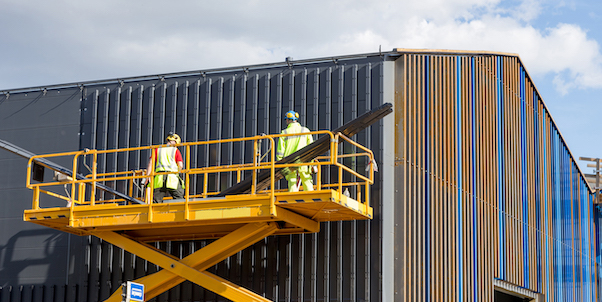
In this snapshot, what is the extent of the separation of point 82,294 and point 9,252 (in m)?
2.58

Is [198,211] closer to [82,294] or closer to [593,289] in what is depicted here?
[82,294]

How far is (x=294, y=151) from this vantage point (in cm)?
1656

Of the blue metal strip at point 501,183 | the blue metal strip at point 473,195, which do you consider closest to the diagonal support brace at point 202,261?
the blue metal strip at point 473,195

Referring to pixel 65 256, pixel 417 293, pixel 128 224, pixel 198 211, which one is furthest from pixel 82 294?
pixel 417 293

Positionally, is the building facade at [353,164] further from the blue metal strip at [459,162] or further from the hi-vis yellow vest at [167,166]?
the hi-vis yellow vest at [167,166]

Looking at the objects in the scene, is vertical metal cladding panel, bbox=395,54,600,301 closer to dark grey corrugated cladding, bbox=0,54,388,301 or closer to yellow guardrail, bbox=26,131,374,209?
dark grey corrugated cladding, bbox=0,54,388,301

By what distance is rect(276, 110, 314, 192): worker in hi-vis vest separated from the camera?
52.7 feet

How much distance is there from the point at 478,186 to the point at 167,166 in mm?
9024

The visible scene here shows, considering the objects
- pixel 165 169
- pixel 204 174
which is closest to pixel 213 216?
pixel 165 169

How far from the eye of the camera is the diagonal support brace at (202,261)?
1617cm

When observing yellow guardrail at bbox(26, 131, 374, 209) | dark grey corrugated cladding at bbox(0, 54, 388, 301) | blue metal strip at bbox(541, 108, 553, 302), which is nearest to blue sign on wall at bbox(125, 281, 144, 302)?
yellow guardrail at bbox(26, 131, 374, 209)

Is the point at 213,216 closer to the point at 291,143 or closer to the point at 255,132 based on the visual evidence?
the point at 291,143

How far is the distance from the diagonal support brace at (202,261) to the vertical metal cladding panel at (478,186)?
11.3 feet

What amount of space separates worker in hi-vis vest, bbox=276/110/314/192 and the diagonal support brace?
1.02 m
